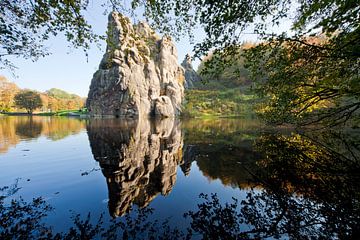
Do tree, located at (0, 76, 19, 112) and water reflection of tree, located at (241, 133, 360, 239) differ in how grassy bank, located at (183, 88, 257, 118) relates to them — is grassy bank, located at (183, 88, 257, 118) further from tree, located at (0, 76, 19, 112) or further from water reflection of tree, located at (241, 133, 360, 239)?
tree, located at (0, 76, 19, 112)

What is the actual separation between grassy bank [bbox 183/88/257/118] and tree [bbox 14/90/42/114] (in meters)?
86.7

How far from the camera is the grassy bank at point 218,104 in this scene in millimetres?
77381

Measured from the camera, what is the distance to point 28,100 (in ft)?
312

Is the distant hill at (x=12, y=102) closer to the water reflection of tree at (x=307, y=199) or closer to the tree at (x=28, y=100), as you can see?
the tree at (x=28, y=100)

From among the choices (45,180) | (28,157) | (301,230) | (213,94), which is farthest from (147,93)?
(301,230)

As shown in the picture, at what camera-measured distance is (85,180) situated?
820cm

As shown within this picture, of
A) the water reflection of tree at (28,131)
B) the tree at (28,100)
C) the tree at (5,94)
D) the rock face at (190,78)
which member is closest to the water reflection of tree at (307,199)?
the water reflection of tree at (28,131)

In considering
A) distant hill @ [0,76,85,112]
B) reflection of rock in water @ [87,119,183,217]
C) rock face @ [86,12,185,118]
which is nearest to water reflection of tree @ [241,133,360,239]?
reflection of rock in water @ [87,119,183,217]

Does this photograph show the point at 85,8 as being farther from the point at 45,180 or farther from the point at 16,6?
the point at 45,180

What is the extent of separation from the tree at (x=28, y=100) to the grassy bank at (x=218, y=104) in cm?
8675

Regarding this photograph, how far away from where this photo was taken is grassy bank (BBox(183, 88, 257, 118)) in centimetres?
7738

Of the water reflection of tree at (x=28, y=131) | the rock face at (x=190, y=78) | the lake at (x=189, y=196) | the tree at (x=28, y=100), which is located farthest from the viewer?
the rock face at (x=190, y=78)

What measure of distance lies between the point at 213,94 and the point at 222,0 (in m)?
90.6

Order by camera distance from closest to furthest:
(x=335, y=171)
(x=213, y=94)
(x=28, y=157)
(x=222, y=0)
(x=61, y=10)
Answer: (x=222, y=0) → (x=61, y=10) → (x=335, y=171) → (x=28, y=157) → (x=213, y=94)
